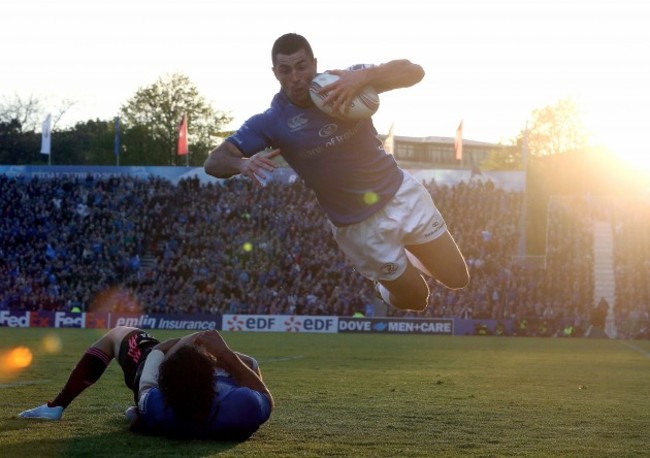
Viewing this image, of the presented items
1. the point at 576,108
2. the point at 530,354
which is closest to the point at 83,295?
the point at 530,354

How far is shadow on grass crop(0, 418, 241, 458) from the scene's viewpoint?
6.58 metres

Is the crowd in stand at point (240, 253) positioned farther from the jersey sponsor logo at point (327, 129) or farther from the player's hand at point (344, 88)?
the player's hand at point (344, 88)

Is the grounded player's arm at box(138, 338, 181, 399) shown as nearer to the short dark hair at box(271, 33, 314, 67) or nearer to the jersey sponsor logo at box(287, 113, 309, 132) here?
the jersey sponsor logo at box(287, 113, 309, 132)

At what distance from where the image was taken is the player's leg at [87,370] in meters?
8.12

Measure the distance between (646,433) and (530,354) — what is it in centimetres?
1504

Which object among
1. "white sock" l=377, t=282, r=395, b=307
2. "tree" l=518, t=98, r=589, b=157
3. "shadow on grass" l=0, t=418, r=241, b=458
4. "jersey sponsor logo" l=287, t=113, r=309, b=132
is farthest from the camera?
"tree" l=518, t=98, r=589, b=157

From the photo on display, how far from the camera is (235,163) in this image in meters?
8.10

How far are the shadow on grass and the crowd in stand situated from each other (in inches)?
1177

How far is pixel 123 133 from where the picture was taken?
270 ft

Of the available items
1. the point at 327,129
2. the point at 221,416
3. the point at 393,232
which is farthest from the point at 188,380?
the point at 393,232

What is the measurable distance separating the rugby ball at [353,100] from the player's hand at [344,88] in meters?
0.06

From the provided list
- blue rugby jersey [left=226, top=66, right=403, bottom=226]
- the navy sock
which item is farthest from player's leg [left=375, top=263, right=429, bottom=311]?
the navy sock

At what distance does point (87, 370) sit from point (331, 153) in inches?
108

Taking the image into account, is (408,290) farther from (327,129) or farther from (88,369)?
A: (88,369)
